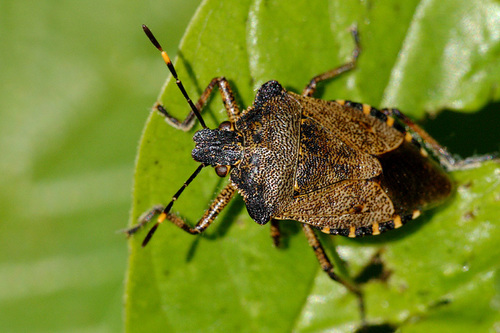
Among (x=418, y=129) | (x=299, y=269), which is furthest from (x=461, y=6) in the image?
(x=299, y=269)

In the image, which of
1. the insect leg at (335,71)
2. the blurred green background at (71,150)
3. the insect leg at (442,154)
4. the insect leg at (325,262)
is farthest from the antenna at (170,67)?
the blurred green background at (71,150)

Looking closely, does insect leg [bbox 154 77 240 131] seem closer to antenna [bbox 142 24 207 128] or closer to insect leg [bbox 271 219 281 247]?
antenna [bbox 142 24 207 128]

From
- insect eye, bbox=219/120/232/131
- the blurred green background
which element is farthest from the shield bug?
the blurred green background

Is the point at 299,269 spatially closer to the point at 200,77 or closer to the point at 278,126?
the point at 278,126

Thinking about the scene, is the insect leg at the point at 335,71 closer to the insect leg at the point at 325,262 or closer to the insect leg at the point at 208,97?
the insect leg at the point at 208,97

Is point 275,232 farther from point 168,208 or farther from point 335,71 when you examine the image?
point 335,71
